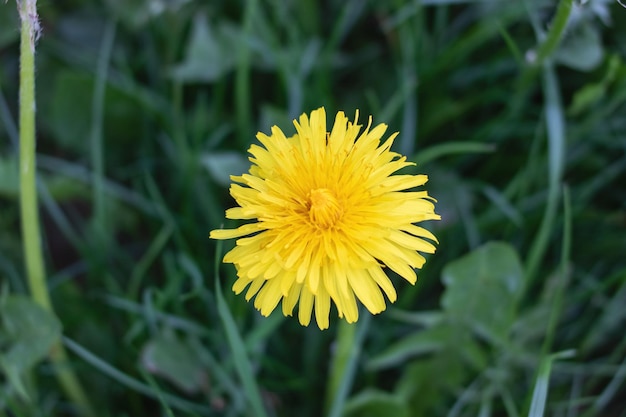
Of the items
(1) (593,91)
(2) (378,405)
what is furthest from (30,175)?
(1) (593,91)

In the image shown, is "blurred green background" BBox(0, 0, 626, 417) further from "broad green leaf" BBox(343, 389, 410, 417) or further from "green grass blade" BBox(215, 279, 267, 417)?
"green grass blade" BBox(215, 279, 267, 417)

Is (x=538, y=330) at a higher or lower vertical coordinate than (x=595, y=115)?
lower

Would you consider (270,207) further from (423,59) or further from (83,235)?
(83,235)

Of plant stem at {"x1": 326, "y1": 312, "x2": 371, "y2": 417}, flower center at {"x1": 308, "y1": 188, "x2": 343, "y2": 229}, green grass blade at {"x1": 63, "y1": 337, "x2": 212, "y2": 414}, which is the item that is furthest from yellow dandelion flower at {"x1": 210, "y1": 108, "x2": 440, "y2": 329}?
green grass blade at {"x1": 63, "y1": 337, "x2": 212, "y2": 414}

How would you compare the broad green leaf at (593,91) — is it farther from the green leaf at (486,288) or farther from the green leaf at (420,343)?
the green leaf at (420,343)

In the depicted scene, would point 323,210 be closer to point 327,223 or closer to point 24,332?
point 327,223

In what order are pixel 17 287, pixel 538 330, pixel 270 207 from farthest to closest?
pixel 17 287, pixel 538 330, pixel 270 207

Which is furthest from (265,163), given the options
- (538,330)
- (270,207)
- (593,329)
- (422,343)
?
(593,329)

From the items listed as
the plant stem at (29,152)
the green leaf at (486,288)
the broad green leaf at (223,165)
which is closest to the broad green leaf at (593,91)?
the green leaf at (486,288)

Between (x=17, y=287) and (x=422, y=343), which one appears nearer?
(x=422, y=343)
